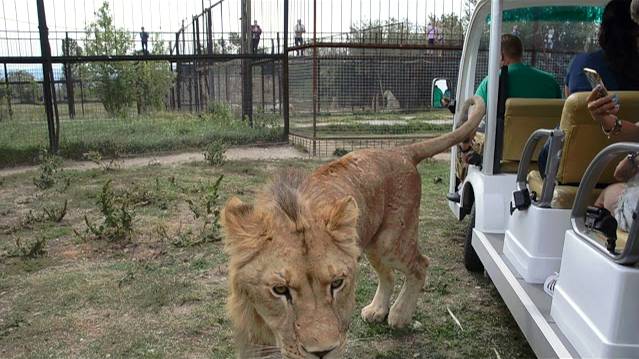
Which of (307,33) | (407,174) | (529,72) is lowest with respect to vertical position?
(407,174)

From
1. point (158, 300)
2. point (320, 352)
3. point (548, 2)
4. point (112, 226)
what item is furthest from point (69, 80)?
point (320, 352)

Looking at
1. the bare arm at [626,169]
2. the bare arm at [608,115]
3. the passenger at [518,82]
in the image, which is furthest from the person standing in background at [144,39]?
the bare arm at [626,169]

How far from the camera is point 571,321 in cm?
248

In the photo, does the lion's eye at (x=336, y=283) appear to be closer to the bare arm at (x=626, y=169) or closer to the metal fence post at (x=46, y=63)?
the bare arm at (x=626, y=169)

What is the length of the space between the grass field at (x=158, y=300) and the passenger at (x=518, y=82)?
1121mm

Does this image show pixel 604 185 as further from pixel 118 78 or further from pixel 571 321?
pixel 118 78

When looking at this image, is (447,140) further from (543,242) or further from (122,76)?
(122,76)

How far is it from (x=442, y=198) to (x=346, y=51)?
5.35 m

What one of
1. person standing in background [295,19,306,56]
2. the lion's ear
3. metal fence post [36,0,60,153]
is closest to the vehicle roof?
the lion's ear

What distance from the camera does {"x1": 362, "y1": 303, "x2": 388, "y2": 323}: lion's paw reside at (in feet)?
13.0

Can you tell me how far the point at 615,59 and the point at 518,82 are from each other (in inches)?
50.3

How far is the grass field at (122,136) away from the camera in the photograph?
33.5 ft

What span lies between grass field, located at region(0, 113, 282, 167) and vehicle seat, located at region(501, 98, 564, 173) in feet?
26.5

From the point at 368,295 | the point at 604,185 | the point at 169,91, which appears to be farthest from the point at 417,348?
the point at 169,91
